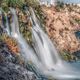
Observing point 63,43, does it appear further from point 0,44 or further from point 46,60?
point 0,44

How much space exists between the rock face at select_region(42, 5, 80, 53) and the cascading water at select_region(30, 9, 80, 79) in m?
2.64

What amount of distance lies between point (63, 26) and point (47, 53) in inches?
266

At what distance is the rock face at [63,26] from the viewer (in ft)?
101

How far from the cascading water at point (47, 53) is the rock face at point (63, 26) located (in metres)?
2.64

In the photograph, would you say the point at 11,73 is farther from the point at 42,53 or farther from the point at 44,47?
the point at 44,47

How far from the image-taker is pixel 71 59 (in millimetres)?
28734

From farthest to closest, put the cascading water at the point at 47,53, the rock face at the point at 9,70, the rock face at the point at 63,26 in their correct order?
the rock face at the point at 63,26, the cascading water at the point at 47,53, the rock face at the point at 9,70

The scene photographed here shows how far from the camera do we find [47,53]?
84.9 ft

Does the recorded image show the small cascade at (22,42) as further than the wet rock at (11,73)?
Yes

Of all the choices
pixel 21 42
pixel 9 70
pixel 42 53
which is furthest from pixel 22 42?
pixel 9 70

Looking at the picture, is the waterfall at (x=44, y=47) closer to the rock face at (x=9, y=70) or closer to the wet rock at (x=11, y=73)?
the rock face at (x=9, y=70)

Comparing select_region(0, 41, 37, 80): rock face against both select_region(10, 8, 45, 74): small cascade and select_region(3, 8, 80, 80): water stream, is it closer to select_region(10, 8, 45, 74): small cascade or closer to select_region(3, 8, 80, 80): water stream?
select_region(3, 8, 80, 80): water stream

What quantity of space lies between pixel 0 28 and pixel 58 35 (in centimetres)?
953

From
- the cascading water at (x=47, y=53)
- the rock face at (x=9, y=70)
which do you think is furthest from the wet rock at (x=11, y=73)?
the cascading water at (x=47, y=53)
